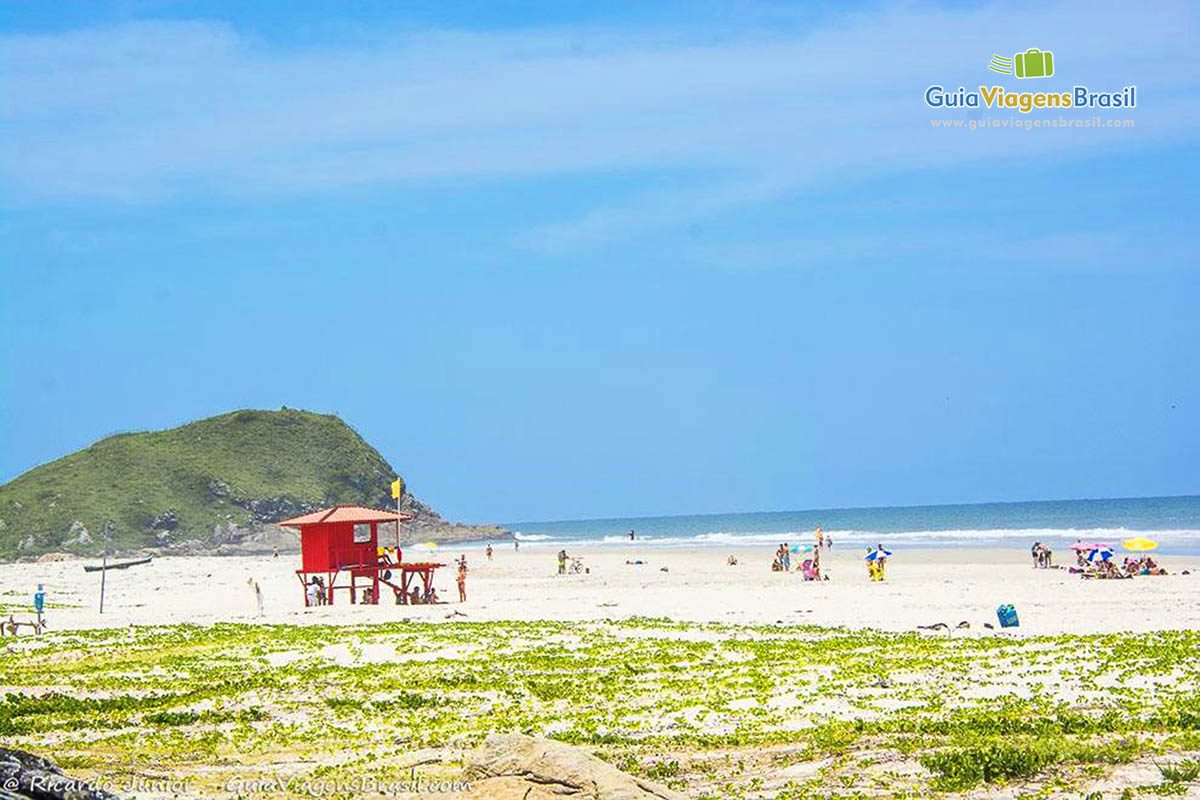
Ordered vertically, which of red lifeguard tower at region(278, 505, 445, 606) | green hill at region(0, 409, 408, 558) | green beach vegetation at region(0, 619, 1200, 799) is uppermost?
green hill at region(0, 409, 408, 558)

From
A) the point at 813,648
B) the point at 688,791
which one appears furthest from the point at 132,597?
the point at 688,791

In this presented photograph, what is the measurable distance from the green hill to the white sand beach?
61.9 meters

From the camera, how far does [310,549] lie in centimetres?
4103

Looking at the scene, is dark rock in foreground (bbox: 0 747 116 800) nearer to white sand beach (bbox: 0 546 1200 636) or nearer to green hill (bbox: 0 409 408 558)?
white sand beach (bbox: 0 546 1200 636)

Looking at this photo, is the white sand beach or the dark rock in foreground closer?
the dark rock in foreground

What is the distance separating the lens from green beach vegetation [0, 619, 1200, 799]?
12414 mm

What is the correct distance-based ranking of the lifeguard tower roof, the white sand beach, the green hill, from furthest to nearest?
the green hill, the lifeguard tower roof, the white sand beach

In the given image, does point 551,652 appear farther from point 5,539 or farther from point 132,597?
point 5,539

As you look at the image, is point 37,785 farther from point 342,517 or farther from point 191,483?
point 191,483

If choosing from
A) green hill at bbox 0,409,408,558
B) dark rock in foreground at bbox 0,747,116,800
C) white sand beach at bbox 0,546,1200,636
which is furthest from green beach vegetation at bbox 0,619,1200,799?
green hill at bbox 0,409,408,558

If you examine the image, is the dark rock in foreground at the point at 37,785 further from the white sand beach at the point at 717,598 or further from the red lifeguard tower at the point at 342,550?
the red lifeguard tower at the point at 342,550

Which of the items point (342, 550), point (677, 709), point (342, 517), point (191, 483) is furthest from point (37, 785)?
point (191, 483)

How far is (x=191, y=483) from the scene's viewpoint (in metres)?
146

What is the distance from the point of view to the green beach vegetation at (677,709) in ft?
40.7
